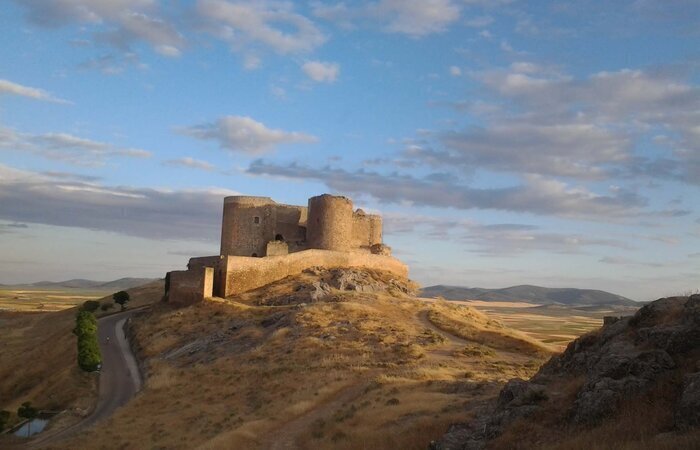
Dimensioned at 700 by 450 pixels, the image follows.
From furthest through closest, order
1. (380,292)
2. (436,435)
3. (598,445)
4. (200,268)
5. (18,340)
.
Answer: (18,340)
(380,292)
(200,268)
(436,435)
(598,445)

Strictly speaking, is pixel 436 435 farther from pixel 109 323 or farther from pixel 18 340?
pixel 18 340

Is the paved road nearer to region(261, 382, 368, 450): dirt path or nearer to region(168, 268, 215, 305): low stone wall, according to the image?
region(168, 268, 215, 305): low stone wall

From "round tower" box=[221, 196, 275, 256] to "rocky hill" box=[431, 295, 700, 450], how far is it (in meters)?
32.8

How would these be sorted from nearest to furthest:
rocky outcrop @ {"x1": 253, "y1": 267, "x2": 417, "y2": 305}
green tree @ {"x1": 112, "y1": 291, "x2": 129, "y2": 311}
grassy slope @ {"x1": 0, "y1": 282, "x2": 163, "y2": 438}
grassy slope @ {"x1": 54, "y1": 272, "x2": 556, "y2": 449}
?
grassy slope @ {"x1": 54, "y1": 272, "x2": 556, "y2": 449} → grassy slope @ {"x1": 0, "y1": 282, "x2": 163, "y2": 438} → rocky outcrop @ {"x1": 253, "y1": 267, "x2": 417, "y2": 305} → green tree @ {"x1": 112, "y1": 291, "x2": 129, "y2": 311}

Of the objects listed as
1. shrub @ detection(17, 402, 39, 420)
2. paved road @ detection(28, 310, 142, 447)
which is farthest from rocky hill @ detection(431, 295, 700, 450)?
shrub @ detection(17, 402, 39, 420)

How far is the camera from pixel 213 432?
1847 centimetres

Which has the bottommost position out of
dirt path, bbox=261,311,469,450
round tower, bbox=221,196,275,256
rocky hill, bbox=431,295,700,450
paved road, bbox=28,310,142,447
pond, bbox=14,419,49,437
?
pond, bbox=14,419,49,437

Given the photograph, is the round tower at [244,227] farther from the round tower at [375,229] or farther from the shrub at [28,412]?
the shrub at [28,412]

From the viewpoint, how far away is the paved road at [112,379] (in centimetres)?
2397

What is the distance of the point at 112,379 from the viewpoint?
30188mm

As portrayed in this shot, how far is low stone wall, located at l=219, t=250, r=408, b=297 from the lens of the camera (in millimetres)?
38281

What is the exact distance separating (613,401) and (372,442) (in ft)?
18.2

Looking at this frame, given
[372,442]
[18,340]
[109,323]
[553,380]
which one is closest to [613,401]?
[553,380]

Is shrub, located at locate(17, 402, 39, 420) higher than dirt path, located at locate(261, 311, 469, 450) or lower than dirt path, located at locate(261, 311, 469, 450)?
lower
